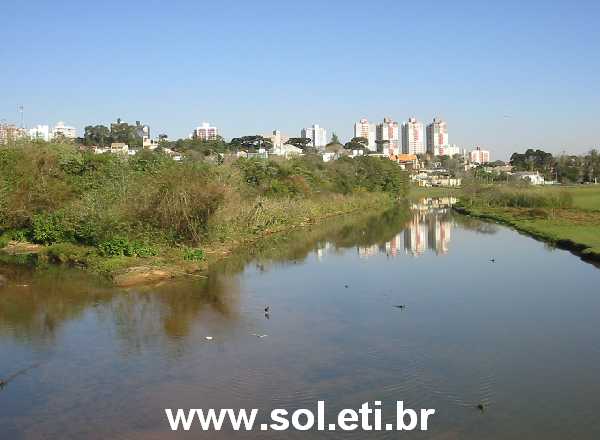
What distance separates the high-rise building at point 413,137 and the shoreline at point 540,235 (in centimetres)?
13589

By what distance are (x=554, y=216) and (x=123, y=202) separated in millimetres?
29102

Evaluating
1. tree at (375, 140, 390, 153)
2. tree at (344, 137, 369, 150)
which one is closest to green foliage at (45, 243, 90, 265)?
tree at (344, 137, 369, 150)

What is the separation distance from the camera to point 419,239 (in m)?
34.0

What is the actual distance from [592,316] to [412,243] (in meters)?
16.6

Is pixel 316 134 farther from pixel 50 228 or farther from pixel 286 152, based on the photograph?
pixel 50 228

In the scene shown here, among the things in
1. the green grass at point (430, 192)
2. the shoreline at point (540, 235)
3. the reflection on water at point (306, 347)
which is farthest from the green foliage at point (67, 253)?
the green grass at point (430, 192)

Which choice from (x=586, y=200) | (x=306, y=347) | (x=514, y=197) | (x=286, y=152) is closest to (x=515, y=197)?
(x=514, y=197)

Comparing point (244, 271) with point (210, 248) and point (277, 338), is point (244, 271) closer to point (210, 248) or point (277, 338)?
point (210, 248)

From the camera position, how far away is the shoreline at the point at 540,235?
25.3 m

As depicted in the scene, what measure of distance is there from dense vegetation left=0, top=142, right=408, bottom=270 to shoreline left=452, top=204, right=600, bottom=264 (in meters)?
13.8

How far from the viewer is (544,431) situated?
903cm

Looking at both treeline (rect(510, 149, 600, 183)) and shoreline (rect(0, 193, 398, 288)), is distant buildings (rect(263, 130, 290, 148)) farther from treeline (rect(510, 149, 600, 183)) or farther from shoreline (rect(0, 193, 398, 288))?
shoreline (rect(0, 193, 398, 288))

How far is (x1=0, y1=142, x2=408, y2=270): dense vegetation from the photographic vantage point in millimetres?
23781

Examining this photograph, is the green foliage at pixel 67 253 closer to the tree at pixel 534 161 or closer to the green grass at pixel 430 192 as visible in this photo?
the green grass at pixel 430 192
